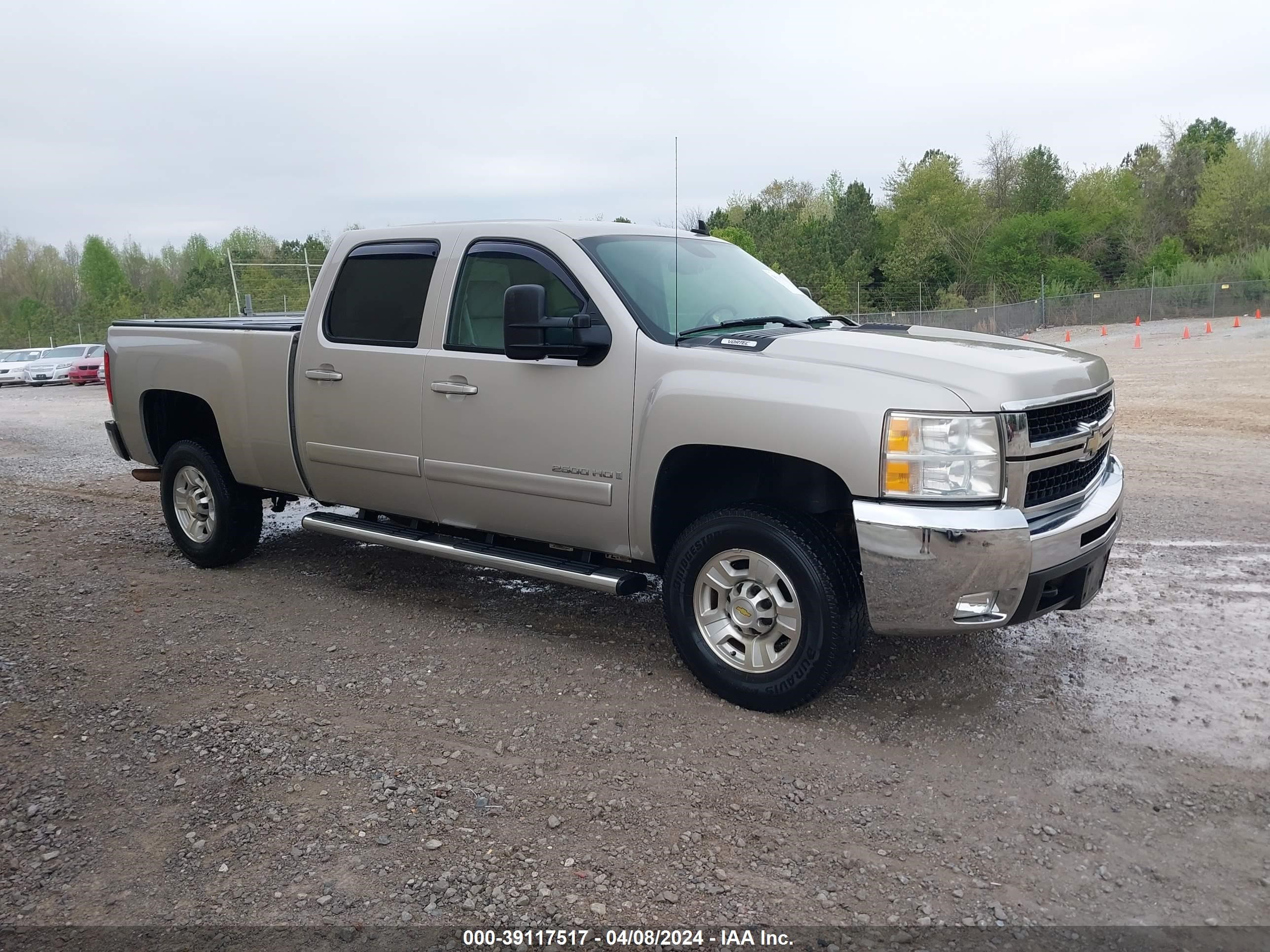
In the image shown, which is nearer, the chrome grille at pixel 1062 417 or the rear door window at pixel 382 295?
the chrome grille at pixel 1062 417

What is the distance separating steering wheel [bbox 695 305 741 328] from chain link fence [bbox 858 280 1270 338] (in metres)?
34.2

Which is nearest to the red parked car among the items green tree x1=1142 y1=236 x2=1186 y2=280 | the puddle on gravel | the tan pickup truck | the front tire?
the front tire

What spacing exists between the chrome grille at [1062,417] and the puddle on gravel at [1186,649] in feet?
3.98

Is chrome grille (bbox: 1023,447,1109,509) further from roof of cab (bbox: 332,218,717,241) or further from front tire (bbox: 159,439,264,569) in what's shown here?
front tire (bbox: 159,439,264,569)

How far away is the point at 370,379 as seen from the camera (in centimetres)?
577

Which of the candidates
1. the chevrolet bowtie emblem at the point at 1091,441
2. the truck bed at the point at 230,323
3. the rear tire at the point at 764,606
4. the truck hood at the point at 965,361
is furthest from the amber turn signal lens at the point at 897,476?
the truck bed at the point at 230,323

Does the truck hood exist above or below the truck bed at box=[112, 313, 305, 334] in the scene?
below

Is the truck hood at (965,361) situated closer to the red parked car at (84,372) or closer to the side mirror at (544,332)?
the side mirror at (544,332)

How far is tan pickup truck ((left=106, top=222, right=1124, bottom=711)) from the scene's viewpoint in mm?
4023

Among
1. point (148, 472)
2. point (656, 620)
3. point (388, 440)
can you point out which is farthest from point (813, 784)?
point (148, 472)

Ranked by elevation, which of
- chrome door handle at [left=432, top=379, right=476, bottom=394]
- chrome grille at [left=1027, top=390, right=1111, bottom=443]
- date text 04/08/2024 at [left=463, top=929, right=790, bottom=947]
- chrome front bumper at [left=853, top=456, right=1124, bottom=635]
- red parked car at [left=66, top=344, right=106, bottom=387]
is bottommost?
date text 04/08/2024 at [left=463, top=929, right=790, bottom=947]

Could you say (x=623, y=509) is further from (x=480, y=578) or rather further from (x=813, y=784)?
(x=480, y=578)

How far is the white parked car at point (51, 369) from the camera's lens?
108 ft

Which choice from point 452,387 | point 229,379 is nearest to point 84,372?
point 229,379
